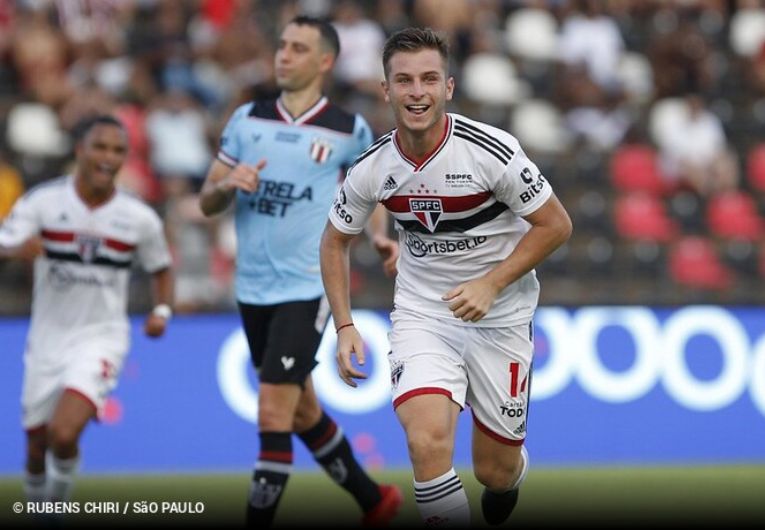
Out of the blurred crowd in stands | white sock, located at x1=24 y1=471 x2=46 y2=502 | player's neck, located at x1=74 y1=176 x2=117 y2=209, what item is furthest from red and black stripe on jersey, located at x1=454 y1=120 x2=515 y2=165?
the blurred crowd in stands

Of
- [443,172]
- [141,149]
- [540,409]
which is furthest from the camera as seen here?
[141,149]

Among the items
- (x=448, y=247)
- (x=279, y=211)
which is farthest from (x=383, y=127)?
(x=448, y=247)

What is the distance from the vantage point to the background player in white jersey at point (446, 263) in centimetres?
771

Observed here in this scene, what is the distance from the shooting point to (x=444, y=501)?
7621 mm

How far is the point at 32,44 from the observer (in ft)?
57.2

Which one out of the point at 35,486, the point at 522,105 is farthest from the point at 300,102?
the point at 522,105

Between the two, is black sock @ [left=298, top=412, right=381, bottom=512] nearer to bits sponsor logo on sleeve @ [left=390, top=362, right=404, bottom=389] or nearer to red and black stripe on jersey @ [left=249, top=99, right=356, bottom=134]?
red and black stripe on jersey @ [left=249, top=99, right=356, bottom=134]

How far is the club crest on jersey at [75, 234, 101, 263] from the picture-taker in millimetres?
10289

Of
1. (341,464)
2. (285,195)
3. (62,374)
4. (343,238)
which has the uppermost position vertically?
(343,238)

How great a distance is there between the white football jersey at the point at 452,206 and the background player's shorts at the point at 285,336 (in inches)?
49.9

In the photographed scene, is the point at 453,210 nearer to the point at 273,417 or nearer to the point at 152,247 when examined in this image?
the point at 273,417

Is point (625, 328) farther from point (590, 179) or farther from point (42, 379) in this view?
point (42, 379)

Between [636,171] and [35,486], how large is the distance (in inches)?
434

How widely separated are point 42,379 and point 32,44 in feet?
26.5
